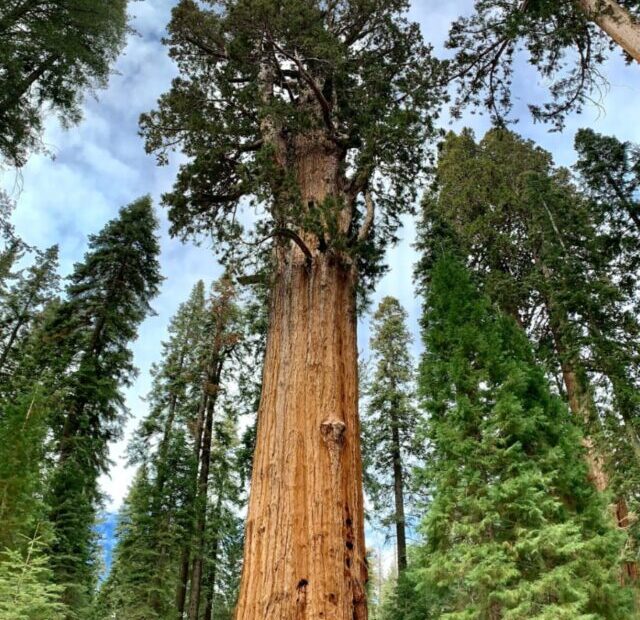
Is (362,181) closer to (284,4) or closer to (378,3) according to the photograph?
(284,4)

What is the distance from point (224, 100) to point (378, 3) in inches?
119

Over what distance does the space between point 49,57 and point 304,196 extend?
6.72m

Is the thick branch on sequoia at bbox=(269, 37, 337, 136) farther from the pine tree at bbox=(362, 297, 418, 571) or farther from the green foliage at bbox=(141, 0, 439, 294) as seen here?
the pine tree at bbox=(362, 297, 418, 571)

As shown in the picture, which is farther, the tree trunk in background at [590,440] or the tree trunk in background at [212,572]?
the tree trunk in background at [212,572]

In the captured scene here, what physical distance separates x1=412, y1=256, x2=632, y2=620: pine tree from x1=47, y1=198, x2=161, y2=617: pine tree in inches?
330

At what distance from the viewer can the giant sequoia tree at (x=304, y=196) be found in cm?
352

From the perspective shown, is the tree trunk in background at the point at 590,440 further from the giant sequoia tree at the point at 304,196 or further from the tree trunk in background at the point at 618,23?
the tree trunk in background at the point at 618,23

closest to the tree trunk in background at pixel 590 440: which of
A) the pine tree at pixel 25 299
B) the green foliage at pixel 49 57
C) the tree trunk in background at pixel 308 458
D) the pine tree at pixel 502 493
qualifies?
the pine tree at pixel 502 493

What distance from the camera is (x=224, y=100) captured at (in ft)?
23.6

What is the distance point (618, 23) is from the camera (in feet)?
19.8

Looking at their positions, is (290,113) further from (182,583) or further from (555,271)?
(182,583)

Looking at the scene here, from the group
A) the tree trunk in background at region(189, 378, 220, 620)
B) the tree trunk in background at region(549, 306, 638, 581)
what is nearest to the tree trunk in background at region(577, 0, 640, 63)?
the tree trunk in background at region(549, 306, 638, 581)

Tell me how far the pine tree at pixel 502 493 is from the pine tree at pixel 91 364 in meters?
8.38

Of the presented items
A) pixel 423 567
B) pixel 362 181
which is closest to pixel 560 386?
pixel 423 567
